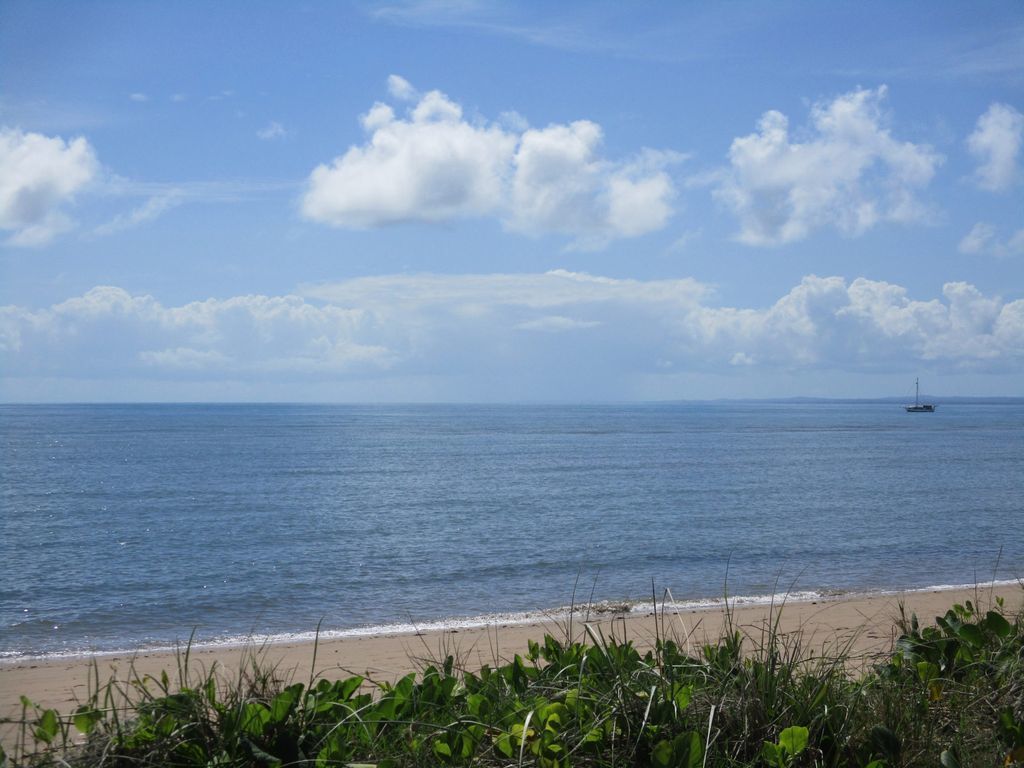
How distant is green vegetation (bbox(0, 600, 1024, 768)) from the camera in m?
3.82

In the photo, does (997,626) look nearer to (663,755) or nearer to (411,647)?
(663,755)

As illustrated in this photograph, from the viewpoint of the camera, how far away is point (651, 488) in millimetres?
36188

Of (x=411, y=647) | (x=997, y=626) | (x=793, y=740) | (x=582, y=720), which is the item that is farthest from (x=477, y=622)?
(x=793, y=740)

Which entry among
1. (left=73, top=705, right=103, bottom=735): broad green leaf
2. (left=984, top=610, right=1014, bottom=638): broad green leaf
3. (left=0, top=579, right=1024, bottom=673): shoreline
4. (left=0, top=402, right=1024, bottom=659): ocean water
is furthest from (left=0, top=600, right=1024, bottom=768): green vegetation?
(left=0, top=579, right=1024, bottom=673): shoreline

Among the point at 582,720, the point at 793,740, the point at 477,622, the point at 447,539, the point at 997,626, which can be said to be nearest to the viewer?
the point at 793,740

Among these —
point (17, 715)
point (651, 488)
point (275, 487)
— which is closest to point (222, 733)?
point (17, 715)

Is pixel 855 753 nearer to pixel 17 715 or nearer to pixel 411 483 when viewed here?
pixel 17 715

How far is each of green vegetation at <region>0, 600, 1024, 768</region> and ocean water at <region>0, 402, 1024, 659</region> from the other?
0.87m

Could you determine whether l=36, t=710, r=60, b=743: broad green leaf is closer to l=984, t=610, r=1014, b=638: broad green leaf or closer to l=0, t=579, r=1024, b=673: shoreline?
l=984, t=610, r=1014, b=638: broad green leaf

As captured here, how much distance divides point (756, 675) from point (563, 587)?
12927 millimetres

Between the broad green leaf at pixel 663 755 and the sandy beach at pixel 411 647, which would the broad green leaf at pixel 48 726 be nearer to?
the broad green leaf at pixel 663 755

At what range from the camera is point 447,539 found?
76.9ft

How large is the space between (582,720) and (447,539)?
19.5 metres

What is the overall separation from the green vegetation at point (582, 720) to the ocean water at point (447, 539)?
87 centimetres
